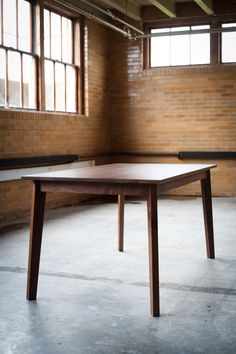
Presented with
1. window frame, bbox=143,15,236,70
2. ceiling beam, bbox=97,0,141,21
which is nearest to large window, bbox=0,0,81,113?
ceiling beam, bbox=97,0,141,21

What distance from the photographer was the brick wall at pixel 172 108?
966cm

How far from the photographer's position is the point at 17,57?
7449 mm

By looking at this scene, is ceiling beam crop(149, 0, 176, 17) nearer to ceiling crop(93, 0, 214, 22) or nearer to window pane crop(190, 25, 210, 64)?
ceiling crop(93, 0, 214, 22)

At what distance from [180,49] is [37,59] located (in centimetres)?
316

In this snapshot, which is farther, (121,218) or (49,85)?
(49,85)

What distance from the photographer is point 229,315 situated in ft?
11.0

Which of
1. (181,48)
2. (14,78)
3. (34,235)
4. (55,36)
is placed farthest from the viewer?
(181,48)

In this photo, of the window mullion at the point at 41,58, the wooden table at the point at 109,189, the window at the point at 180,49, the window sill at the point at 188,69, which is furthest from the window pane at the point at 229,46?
the wooden table at the point at 109,189

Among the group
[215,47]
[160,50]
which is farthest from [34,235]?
[160,50]

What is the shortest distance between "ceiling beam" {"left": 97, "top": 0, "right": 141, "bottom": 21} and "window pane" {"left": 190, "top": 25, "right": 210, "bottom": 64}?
111 centimetres

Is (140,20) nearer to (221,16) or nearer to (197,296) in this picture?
(221,16)

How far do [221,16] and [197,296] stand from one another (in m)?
6.99

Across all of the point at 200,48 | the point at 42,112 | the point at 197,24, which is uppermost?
the point at 197,24

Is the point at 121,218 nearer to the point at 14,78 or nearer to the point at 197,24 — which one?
the point at 14,78
